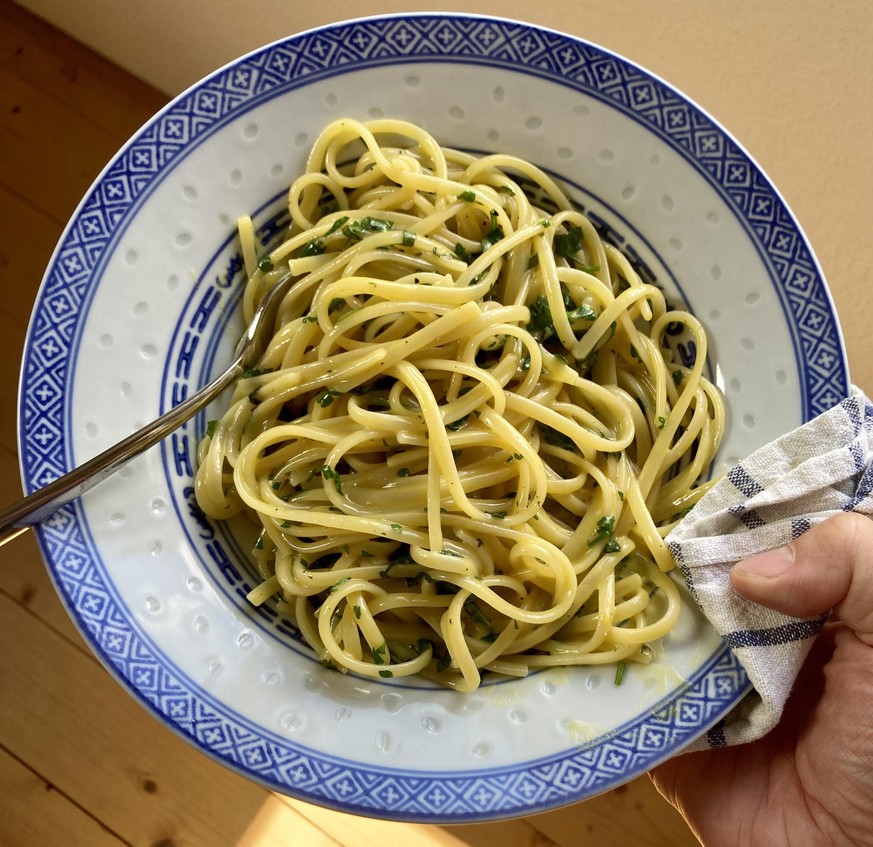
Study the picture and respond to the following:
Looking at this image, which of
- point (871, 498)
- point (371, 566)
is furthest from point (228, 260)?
point (871, 498)

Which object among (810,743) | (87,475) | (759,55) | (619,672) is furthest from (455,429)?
(759,55)

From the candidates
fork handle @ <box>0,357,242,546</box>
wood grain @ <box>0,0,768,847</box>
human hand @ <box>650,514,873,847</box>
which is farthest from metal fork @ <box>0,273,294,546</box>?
human hand @ <box>650,514,873,847</box>

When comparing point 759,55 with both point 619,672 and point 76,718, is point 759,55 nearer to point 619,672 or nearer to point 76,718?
point 619,672

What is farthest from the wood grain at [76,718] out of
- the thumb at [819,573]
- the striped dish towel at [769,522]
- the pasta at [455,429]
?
the thumb at [819,573]

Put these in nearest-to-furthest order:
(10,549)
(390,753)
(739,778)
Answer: (390,753) < (739,778) < (10,549)

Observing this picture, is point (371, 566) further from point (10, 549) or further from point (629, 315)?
point (10, 549)

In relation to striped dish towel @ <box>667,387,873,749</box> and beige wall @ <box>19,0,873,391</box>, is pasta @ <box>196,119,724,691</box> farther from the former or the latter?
beige wall @ <box>19,0,873,391</box>
